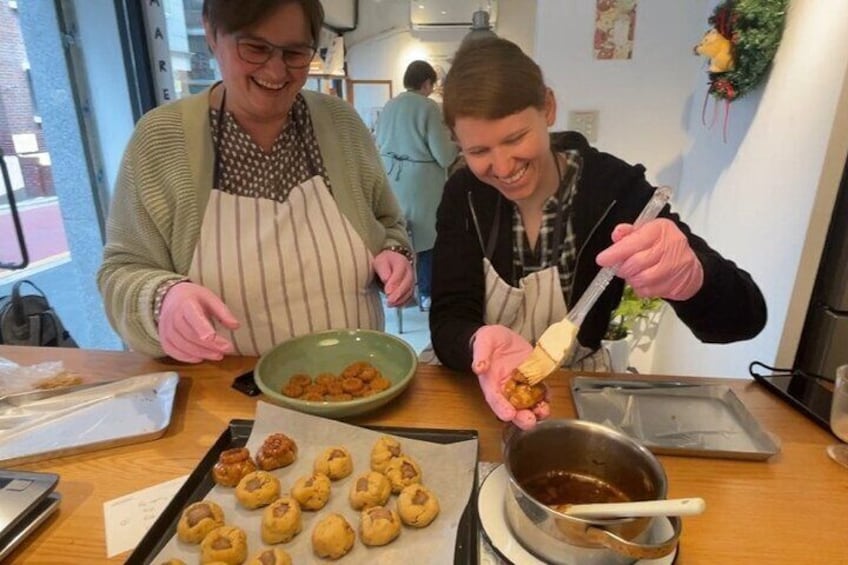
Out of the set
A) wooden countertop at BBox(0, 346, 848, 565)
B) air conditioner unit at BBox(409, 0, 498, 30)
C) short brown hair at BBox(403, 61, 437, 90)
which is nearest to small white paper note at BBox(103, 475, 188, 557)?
wooden countertop at BBox(0, 346, 848, 565)

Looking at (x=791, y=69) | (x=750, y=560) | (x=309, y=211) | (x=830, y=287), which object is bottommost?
(x=750, y=560)

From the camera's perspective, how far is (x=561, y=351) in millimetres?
825

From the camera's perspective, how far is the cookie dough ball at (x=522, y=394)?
822 mm

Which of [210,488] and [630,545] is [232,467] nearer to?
[210,488]

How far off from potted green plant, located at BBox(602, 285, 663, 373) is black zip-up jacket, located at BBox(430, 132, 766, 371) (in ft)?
4.09

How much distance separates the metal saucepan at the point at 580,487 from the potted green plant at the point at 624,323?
164 cm

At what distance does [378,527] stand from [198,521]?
0.24m

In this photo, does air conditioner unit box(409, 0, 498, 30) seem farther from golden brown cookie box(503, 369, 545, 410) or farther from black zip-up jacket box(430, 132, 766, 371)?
golden brown cookie box(503, 369, 545, 410)

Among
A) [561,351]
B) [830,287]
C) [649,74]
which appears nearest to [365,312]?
[561,351]

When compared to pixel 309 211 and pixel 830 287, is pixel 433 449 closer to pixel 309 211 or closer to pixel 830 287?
pixel 309 211

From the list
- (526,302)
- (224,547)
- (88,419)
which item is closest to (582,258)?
(526,302)

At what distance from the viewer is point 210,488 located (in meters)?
0.82

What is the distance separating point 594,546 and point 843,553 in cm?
36

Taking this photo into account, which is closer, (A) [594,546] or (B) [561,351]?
(A) [594,546]
